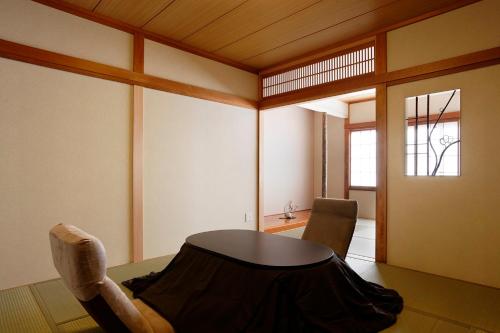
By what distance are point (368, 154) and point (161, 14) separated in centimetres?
503

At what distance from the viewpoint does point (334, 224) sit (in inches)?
104

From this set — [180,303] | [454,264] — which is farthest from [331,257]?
[454,264]

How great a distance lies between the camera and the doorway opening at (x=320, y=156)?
6160mm

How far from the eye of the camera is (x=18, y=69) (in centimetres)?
262

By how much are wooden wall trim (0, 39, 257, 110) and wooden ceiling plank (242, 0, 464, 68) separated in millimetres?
825

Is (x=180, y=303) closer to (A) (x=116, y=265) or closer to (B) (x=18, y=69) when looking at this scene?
(A) (x=116, y=265)

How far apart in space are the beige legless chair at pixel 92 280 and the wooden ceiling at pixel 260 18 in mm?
2305

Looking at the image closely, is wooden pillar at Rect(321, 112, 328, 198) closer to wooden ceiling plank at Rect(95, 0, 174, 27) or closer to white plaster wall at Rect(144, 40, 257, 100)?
white plaster wall at Rect(144, 40, 257, 100)

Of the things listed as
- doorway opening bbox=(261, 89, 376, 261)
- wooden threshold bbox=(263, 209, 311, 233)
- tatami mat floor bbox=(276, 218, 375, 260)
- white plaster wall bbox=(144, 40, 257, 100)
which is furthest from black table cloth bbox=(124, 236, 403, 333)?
doorway opening bbox=(261, 89, 376, 261)

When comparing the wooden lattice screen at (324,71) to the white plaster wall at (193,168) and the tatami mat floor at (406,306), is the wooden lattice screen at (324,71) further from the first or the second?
the tatami mat floor at (406,306)

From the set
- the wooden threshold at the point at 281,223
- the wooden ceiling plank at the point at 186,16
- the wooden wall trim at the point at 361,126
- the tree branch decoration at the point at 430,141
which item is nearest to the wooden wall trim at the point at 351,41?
the tree branch decoration at the point at 430,141

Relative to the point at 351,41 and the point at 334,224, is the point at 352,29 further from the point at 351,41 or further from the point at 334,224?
the point at 334,224

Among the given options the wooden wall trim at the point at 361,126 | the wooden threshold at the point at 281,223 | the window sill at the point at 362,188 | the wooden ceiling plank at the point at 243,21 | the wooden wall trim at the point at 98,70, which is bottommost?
the wooden threshold at the point at 281,223

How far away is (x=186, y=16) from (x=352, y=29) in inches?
68.6
